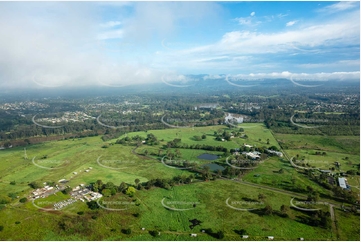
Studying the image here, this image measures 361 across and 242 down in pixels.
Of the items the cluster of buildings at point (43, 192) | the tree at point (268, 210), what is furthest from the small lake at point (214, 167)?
the cluster of buildings at point (43, 192)

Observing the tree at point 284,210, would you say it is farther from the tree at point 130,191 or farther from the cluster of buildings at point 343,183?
the tree at point 130,191

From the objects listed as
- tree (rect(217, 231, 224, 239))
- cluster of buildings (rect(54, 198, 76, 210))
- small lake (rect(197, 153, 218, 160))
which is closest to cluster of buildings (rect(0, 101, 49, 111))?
small lake (rect(197, 153, 218, 160))

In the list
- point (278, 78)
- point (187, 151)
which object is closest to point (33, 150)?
point (187, 151)

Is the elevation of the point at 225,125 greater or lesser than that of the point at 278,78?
lesser

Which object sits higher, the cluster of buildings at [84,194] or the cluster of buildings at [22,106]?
the cluster of buildings at [22,106]

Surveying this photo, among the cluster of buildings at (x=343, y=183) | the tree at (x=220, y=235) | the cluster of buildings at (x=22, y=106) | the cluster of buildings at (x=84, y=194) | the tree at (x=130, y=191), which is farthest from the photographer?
the cluster of buildings at (x=22, y=106)

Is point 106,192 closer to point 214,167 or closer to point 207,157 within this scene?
point 214,167

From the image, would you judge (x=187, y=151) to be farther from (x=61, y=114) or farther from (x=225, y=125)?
(x=61, y=114)

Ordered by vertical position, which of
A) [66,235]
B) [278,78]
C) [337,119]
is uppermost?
[278,78]

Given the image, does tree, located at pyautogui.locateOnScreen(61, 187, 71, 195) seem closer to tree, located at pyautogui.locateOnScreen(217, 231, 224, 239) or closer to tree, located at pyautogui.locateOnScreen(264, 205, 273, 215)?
tree, located at pyautogui.locateOnScreen(217, 231, 224, 239)
